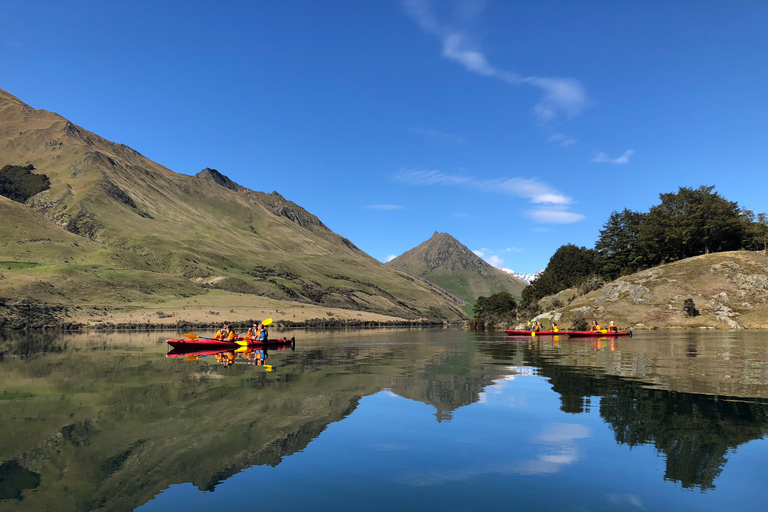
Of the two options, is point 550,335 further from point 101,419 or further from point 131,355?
point 101,419

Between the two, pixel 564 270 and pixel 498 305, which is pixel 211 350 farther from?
pixel 564 270

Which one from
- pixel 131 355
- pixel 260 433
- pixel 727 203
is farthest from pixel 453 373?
pixel 727 203

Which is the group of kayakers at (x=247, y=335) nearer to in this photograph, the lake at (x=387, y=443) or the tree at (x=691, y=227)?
the lake at (x=387, y=443)

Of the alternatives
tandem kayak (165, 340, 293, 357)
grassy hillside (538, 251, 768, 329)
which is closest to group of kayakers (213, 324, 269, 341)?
tandem kayak (165, 340, 293, 357)

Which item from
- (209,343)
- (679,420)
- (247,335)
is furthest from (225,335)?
(679,420)

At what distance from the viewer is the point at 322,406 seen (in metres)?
20.4

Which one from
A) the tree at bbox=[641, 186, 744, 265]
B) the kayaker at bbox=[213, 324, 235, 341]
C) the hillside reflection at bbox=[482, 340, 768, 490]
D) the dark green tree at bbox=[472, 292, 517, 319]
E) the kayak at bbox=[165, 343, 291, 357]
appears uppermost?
the tree at bbox=[641, 186, 744, 265]

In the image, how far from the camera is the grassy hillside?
86.2 metres

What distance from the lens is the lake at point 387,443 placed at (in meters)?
10.7

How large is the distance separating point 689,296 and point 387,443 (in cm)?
9517

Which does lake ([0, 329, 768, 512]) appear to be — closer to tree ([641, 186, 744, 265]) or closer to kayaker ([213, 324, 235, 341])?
kayaker ([213, 324, 235, 341])

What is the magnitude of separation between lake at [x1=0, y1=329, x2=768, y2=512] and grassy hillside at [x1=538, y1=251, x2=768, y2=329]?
68623 millimetres

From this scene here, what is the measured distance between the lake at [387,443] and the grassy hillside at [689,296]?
225ft

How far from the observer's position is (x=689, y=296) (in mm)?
90312
